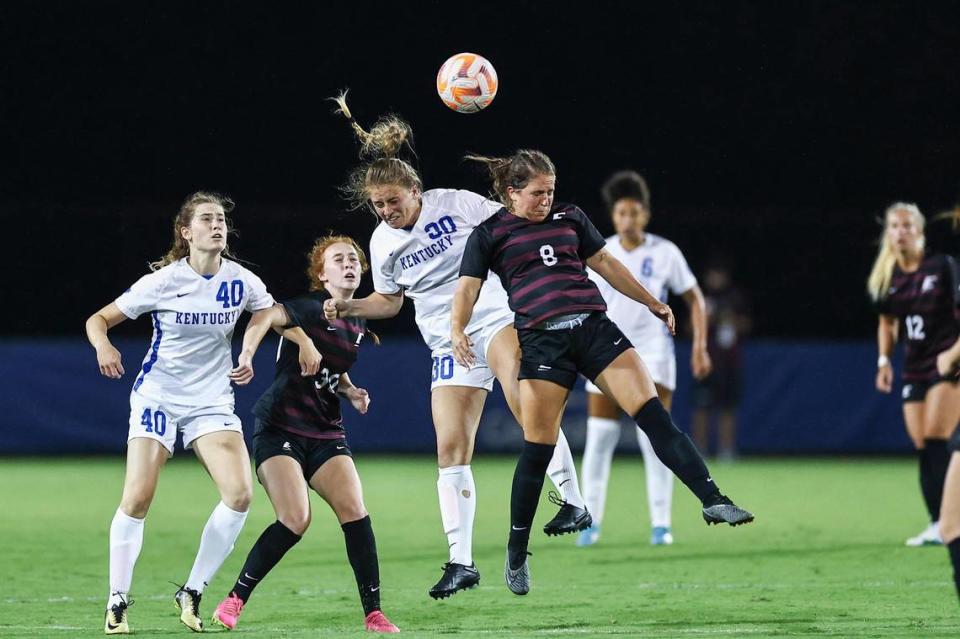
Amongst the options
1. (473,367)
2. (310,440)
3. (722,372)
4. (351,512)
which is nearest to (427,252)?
(473,367)

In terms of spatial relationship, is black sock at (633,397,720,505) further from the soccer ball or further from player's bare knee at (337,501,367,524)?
the soccer ball

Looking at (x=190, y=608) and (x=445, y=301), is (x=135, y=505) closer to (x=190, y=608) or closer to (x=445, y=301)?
(x=190, y=608)

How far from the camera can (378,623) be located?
6945 mm

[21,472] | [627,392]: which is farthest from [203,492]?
[627,392]

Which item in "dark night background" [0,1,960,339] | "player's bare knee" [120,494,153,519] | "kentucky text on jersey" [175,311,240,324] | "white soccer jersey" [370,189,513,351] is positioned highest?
"dark night background" [0,1,960,339]

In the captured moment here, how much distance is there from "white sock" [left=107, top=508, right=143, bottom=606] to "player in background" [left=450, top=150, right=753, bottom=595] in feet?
5.87

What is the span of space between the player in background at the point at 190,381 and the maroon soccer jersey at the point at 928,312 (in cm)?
487

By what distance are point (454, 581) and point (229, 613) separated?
1.11 m

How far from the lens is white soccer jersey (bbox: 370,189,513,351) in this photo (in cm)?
768

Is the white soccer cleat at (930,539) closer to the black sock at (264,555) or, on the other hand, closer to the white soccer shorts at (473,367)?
the white soccer shorts at (473,367)

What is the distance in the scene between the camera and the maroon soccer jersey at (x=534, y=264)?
710 cm

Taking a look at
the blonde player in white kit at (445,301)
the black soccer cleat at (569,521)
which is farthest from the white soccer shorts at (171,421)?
the black soccer cleat at (569,521)

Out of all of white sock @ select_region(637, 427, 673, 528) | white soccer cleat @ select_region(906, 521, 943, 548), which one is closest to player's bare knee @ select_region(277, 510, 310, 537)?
white sock @ select_region(637, 427, 673, 528)

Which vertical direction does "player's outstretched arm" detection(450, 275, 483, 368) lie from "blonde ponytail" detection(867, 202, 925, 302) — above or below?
below
